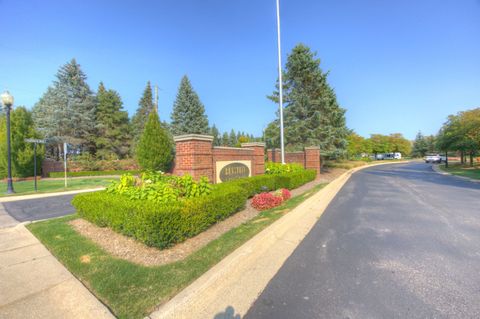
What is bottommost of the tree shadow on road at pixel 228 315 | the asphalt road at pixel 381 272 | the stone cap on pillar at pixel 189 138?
the tree shadow on road at pixel 228 315

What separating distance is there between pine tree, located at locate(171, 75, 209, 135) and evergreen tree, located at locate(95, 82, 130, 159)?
23.4 feet

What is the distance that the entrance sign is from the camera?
292 inches

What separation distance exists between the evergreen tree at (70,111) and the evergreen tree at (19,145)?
26.1 ft

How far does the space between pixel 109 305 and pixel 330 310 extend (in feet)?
8.06

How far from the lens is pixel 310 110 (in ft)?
61.5

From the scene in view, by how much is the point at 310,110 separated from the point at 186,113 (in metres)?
20.7

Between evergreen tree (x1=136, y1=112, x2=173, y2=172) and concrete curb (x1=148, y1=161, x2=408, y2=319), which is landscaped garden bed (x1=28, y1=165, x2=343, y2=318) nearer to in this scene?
concrete curb (x1=148, y1=161, x2=408, y2=319)

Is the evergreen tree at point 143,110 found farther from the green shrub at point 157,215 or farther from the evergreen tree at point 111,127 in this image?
the green shrub at point 157,215

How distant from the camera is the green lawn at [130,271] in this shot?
2.37 metres

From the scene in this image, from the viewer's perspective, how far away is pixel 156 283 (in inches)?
105

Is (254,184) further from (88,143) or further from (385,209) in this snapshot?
(88,143)

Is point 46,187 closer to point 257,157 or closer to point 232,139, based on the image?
point 257,157

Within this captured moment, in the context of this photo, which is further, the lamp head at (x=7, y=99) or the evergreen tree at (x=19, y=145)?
the evergreen tree at (x=19, y=145)

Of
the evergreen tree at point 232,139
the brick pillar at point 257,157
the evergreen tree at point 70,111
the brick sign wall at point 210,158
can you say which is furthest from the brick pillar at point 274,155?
the evergreen tree at point 232,139
